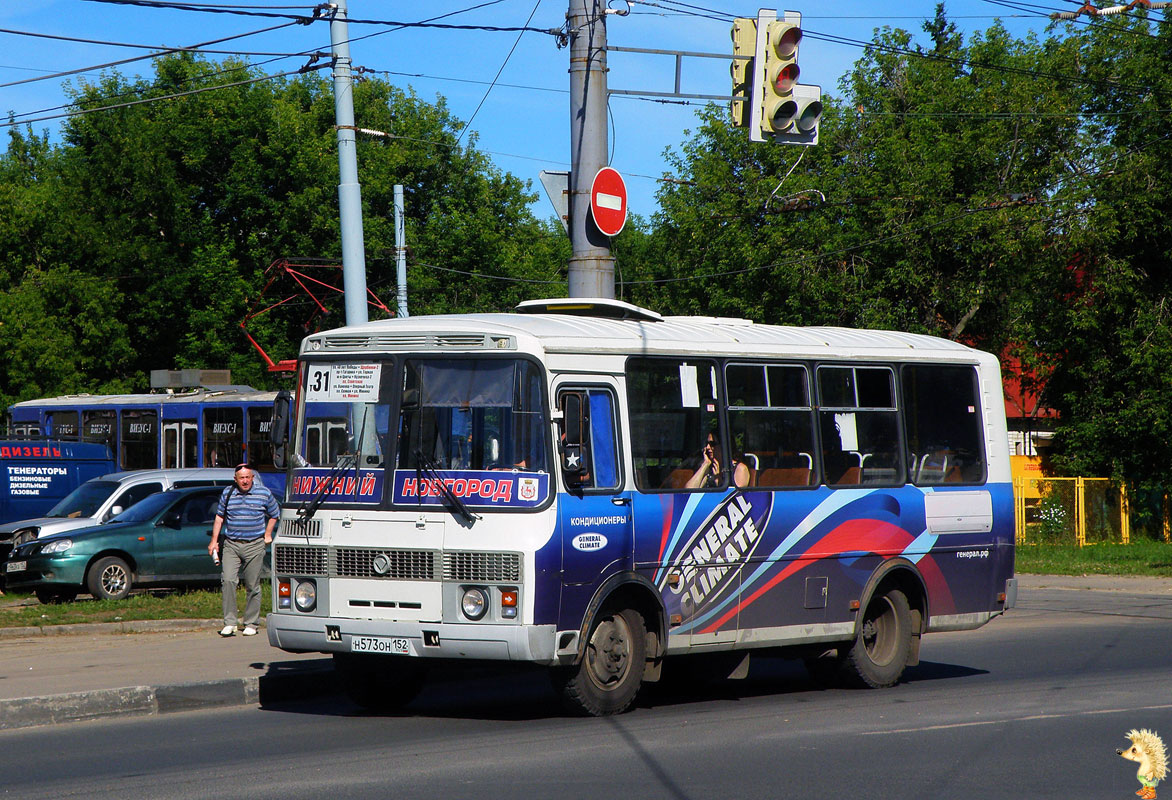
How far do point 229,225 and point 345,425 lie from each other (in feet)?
136

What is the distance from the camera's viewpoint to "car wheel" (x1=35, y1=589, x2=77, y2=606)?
18.5 metres

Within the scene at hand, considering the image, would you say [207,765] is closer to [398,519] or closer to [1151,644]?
[398,519]

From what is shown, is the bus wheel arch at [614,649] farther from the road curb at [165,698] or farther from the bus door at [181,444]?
the bus door at [181,444]

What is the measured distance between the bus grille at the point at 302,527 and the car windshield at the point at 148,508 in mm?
9531

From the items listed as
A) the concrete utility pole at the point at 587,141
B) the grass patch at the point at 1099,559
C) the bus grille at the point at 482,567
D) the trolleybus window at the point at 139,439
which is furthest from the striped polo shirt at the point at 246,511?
the trolleybus window at the point at 139,439

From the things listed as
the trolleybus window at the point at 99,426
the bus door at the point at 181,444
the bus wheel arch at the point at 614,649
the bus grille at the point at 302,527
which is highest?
the trolleybus window at the point at 99,426

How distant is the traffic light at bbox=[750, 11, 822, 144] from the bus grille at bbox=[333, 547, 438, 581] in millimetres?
5752

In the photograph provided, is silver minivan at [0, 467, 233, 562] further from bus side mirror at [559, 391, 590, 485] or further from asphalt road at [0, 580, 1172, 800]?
bus side mirror at [559, 391, 590, 485]

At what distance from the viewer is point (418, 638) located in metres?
9.56

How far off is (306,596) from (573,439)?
2.25 metres

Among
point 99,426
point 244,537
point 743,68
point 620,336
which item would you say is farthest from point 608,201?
point 99,426

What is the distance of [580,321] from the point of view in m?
10.6

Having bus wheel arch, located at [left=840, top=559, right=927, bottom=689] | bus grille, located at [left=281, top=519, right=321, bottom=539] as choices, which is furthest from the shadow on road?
bus grille, located at [left=281, top=519, right=321, bottom=539]

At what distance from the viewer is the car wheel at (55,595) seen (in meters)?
18.5
